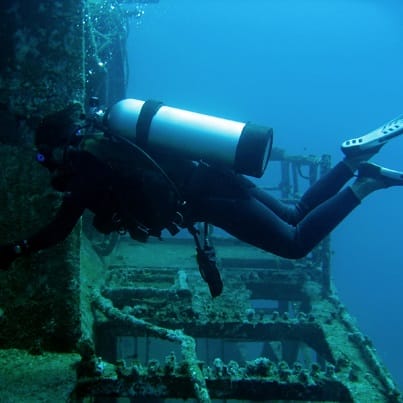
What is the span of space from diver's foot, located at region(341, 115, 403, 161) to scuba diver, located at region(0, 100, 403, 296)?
351mm

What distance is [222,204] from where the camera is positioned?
10.7ft

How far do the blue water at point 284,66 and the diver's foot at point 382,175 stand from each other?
10134 cm

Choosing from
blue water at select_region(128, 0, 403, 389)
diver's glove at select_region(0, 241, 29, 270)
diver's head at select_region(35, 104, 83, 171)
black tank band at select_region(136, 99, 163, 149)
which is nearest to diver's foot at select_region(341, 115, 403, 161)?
black tank band at select_region(136, 99, 163, 149)

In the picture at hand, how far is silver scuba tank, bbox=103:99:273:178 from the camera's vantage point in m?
3.03

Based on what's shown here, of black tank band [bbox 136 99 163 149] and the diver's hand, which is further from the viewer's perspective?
black tank band [bbox 136 99 163 149]

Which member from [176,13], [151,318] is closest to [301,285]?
[151,318]

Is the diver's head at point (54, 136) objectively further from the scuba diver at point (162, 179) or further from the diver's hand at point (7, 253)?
the diver's hand at point (7, 253)

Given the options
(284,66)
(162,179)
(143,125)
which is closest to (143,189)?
(162,179)

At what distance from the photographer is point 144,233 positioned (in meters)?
2.95

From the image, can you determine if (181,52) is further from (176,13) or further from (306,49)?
(306,49)

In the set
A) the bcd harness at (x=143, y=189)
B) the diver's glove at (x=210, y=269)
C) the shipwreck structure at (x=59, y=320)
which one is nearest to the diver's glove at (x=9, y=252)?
the bcd harness at (x=143, y=189)

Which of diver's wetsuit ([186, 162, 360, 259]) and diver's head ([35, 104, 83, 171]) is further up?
diver's head ([35, 104, 83, 171])

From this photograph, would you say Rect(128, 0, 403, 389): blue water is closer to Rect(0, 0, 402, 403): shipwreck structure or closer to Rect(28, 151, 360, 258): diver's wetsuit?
Rect(28, 151, 360, 258): diver's wetsuit

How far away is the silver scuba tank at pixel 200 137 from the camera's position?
3031 millimetres
